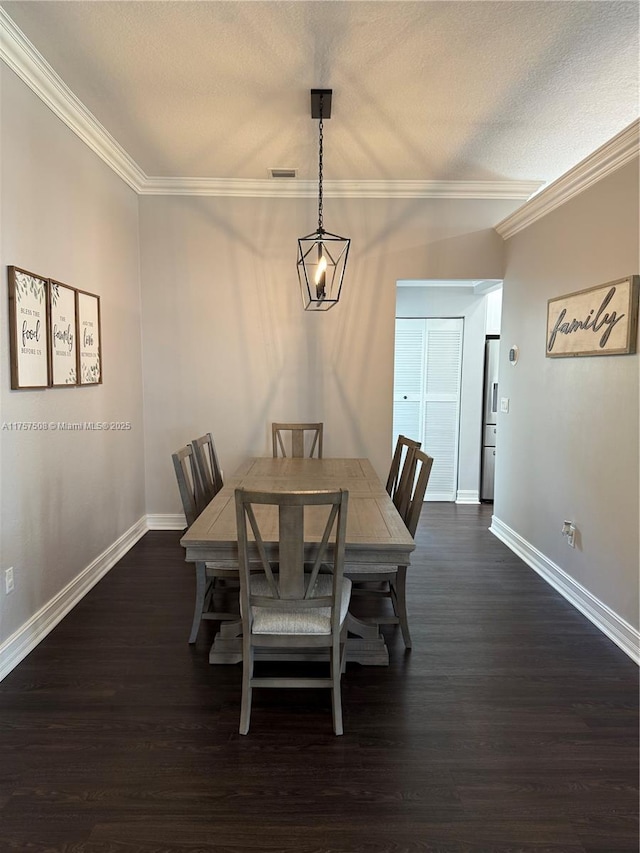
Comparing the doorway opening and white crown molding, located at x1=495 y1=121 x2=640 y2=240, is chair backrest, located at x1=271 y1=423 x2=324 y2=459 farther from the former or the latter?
white crown molding, located at x1=495 y1=121 x2=640 y2=240

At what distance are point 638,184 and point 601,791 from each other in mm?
2672

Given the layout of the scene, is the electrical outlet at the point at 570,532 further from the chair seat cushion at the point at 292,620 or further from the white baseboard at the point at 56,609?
the white baseboard at the point at 56,609

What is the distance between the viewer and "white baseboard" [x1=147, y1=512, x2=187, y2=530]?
14.6ft

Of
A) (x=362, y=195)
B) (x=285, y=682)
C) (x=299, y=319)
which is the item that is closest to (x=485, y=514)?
(x=299, y=319)

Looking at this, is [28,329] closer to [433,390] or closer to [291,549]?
[291,549]

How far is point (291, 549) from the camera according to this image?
6.21 feet

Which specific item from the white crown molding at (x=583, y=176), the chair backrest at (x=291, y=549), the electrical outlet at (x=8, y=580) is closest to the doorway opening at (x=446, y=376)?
the white crown molding at (x=583, y=176)

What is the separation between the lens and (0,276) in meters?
2.28

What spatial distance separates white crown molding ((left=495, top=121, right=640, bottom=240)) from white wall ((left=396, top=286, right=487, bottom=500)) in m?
1.22

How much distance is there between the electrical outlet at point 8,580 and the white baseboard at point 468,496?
4.28 meters

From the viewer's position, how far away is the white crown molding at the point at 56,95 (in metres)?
2.29

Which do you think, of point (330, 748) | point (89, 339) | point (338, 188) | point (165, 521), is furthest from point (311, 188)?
point (330, 748)

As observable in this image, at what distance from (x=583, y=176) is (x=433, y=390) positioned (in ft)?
8.88

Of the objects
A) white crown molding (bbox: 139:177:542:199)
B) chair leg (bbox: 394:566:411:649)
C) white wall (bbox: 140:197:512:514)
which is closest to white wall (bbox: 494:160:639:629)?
white crown molding (bbox: 139:177:542:199)
